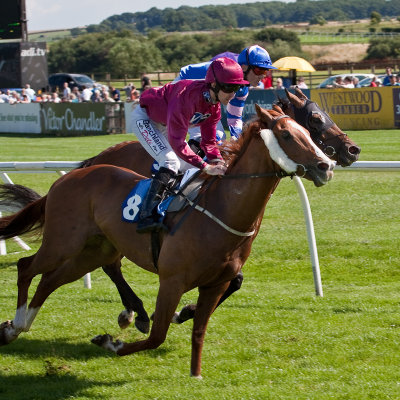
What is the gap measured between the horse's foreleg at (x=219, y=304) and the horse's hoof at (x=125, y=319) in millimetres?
339

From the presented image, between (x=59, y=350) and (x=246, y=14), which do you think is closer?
(x=59, y=350)

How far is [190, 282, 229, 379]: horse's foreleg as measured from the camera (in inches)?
192

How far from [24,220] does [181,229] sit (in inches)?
71.5

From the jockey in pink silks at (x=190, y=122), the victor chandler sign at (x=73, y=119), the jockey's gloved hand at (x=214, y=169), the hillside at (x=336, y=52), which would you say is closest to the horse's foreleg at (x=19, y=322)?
the jockey in pink silks at (x=190, y=122)

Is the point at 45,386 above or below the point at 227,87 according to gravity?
below

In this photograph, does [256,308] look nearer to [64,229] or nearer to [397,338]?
[397,338]

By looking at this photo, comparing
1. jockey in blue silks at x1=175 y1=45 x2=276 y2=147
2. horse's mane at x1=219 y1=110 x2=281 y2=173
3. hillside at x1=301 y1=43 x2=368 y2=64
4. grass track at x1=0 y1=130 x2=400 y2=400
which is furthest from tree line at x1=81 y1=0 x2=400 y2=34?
horse's mane at x1=219 y1=110 x2=281 y2=173

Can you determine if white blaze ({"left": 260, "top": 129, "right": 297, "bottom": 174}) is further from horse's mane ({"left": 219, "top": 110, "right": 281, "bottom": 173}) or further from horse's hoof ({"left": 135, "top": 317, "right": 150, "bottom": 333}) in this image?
horse's hoof ({"left": 135, "top": 317, "right": 150, "bottom": 333})

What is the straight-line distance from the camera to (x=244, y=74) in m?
5.89

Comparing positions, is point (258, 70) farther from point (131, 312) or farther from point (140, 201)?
point (131, 312)

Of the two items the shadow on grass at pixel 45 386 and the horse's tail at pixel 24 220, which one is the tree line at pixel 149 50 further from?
the shadow on grass at pixel 45 386

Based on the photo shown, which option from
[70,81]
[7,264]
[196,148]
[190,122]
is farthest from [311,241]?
[70,81]

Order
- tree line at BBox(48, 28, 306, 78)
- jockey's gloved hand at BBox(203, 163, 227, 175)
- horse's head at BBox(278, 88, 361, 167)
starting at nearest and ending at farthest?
jockey's gloved hand at BBox(203, 163, 227, 175) < horse's head at BBox(278, 88, 361, 167) < tree line at BBox(48, 28, 306, 78)

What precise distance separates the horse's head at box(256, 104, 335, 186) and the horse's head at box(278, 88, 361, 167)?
790mm
